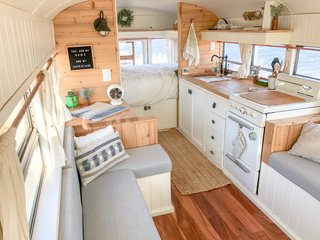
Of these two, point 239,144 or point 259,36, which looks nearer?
point 239,144

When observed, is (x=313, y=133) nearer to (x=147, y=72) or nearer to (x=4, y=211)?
(x=4, y=211)

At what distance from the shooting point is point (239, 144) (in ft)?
9.18

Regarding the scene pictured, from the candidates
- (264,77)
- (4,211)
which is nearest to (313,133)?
(264,77)

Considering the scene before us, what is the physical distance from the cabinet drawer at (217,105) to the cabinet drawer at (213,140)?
272 millimetres

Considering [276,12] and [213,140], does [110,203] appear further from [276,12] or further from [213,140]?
[276,12]

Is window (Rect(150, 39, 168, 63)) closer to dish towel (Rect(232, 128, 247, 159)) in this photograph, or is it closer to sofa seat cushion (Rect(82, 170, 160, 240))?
dish towel (Rect(232, 128, 247, 159))

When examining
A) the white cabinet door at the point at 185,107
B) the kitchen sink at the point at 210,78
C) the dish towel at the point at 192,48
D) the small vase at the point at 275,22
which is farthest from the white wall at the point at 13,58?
the dish towel at the point at 192,48

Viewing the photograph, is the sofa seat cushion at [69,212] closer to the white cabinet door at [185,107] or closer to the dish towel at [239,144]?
the dish towel at [239,144]

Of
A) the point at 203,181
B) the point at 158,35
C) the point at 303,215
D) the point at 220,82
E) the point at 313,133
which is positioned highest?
the point at 158,35

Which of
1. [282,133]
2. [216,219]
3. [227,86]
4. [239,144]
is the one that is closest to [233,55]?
[227,86]

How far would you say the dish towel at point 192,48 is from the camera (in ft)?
13.3

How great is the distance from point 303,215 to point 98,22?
285 centimetres

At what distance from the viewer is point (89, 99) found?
347 cm

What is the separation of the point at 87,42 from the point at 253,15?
2081 mm
